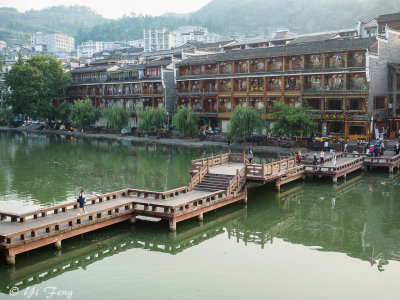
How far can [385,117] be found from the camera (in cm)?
5512

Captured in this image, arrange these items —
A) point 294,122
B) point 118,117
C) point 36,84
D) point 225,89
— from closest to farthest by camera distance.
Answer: point 294,122 < point 225,89 < point 118,117 < point 36,84

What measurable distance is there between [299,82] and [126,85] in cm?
3824

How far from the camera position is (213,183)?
29078 mm

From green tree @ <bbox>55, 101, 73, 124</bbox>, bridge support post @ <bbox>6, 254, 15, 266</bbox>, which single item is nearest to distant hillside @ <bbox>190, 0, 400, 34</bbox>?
green tree @ <bbox>55, 101, 73, 124</bbox>

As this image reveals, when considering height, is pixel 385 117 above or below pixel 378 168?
above

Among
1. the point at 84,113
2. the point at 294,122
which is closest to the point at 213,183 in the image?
the point at 294,122

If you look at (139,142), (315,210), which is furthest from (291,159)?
(139,142)

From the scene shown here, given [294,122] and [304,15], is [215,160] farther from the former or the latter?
[304,15]

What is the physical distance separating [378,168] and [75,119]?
57656 mm

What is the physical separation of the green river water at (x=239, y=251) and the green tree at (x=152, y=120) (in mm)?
32322

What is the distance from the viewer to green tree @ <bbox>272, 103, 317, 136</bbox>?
52.4m

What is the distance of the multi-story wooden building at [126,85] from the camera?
76.9 m

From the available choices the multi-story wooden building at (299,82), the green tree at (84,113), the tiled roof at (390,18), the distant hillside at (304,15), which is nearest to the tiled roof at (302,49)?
the multi-story wooden building at (299,82)

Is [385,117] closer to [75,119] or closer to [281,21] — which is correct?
[75,119]
